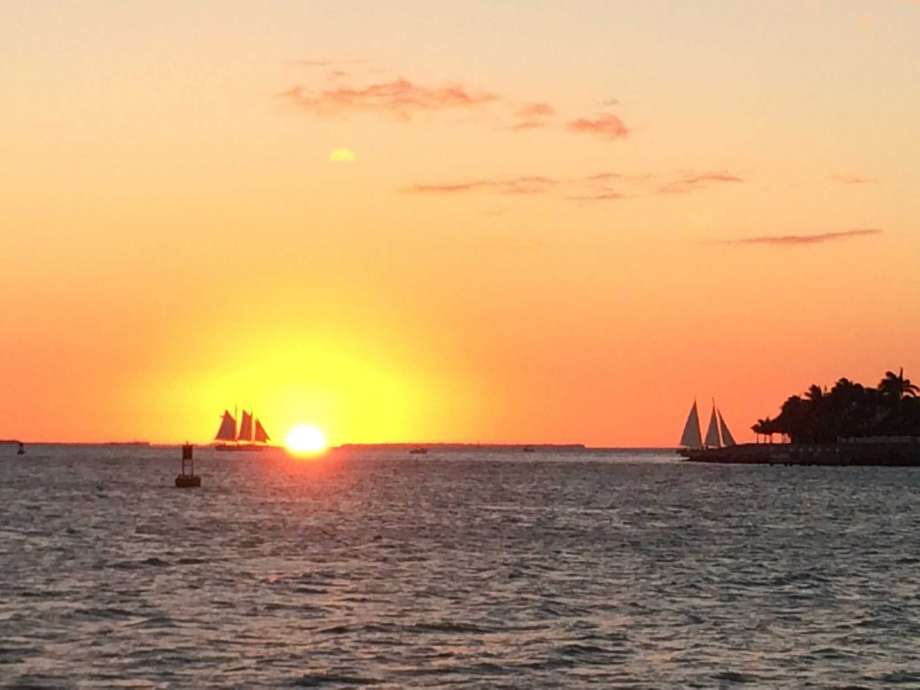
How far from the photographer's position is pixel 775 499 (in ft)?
521

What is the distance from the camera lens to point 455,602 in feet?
187

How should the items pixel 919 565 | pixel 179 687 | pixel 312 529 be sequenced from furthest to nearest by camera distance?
pixel 312 529 < pixel 919 565 < pixel 179 687

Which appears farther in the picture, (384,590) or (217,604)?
(384,590)

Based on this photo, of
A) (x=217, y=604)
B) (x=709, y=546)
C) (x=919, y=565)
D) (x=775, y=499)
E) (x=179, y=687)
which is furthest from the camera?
(x=775, y=499)

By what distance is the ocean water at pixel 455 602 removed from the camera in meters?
42.3

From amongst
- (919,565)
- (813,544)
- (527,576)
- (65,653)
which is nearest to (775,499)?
(813,544)

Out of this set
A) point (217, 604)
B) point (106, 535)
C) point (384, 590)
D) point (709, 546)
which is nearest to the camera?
point (217, 604)

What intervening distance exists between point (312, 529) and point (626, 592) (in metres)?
42.8

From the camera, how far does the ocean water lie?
42.3m

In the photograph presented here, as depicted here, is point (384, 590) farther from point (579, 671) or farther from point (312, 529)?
point (312, 529)

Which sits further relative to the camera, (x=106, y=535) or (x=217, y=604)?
(x=106, y=535)

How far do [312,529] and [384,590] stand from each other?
40.4m

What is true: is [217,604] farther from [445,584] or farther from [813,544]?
[813,544]

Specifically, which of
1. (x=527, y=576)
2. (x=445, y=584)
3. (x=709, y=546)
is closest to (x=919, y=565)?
(x=709, y=546)
